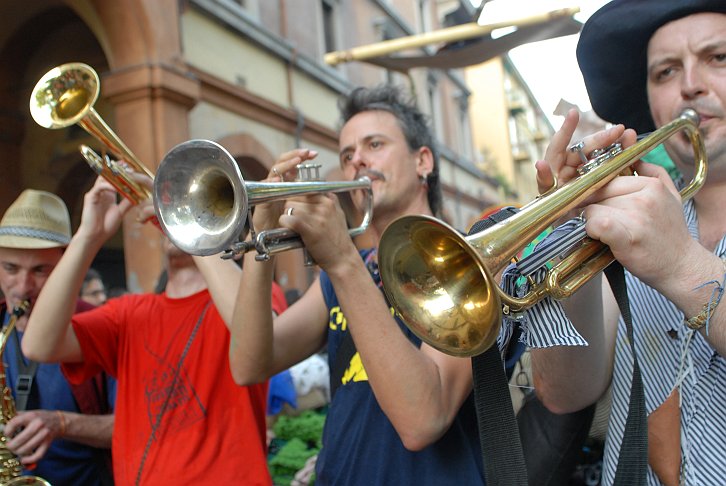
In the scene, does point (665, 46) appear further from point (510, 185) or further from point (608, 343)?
point (510, 185)

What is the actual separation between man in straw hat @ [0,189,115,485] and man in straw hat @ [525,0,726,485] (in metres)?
1.91

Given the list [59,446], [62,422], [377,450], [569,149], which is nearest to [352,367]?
[377,450]

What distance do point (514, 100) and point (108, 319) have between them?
30.1 metres

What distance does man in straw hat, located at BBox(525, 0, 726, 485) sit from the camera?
117 centimetres

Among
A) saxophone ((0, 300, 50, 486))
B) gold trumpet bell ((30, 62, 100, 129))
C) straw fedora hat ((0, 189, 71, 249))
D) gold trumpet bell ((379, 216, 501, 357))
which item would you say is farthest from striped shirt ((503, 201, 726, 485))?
straw fedora hat ((0, 189, 71, 249))

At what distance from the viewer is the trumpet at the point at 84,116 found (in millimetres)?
2234

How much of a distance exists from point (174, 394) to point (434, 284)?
4.36ft

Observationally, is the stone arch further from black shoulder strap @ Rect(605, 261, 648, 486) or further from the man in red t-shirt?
black shoulder strap @ Rect(605, 261, 648, 486)

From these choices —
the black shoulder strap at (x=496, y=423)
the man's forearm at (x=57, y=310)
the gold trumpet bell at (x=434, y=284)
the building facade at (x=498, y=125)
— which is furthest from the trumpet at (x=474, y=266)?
the building facade at (x=498, y=125)

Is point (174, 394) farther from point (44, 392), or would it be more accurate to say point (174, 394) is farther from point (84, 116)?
point (84, 116)

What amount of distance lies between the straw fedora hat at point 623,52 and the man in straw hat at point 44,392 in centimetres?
235

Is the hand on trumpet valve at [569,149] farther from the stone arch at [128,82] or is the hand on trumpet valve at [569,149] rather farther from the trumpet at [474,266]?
the stone arch at [128,82]

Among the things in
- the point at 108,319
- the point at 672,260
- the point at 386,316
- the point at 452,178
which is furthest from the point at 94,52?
the point at 452,178

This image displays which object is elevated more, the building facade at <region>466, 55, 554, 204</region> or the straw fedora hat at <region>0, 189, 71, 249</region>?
the building facade at <region>466, 55, 554, 204</region>
